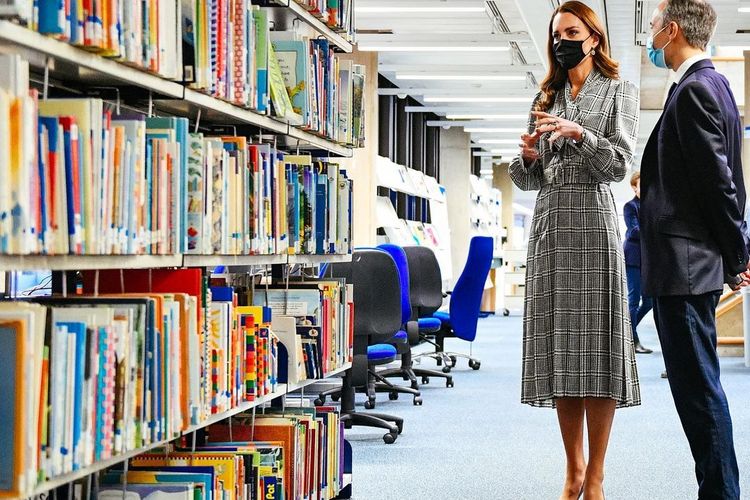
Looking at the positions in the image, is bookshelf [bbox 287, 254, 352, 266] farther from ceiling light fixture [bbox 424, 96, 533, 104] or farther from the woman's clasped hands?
ceiling light fixture [bbox 424, 96, 533, 104]

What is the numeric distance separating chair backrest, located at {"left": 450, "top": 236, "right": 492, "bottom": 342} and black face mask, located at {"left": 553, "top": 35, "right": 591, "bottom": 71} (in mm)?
4067

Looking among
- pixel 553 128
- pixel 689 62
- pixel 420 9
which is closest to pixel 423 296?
pixel 420 9

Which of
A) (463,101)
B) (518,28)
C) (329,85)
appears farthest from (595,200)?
(463,101)

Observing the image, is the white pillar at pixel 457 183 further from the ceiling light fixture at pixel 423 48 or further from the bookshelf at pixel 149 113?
the bookshelf at pixel 149 113

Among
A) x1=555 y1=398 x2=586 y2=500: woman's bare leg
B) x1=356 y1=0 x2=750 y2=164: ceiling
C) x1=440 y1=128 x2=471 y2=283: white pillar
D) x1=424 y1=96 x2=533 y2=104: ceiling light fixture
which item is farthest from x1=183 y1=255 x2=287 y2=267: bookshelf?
x1=440 y1=128 x2=471 y2=283: white pillar

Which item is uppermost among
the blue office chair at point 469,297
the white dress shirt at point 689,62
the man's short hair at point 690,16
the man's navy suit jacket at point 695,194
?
the man's short hair at point 690,16

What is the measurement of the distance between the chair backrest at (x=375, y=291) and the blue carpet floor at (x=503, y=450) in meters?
0.54

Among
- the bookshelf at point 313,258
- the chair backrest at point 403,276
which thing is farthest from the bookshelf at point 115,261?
the chair backrest at point 403,276

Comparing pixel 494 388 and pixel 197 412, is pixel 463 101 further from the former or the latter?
pixel 197 412

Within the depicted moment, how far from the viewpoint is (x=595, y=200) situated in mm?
3244

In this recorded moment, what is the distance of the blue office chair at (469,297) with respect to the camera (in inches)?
292

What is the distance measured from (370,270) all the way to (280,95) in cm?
237

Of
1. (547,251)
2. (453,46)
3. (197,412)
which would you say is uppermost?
(453,46)

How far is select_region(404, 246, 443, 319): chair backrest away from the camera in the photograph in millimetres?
7551
